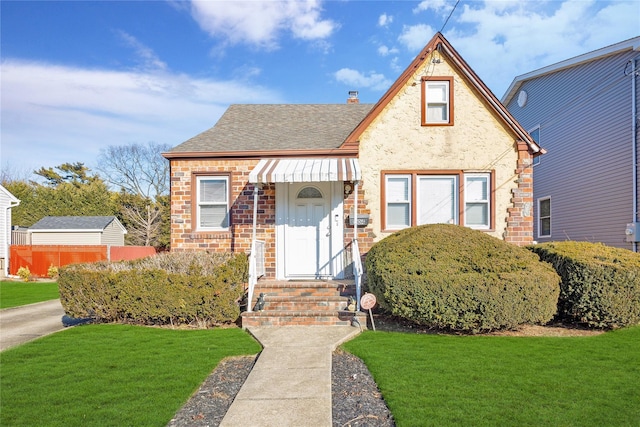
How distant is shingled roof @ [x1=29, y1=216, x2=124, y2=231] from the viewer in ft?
88.9

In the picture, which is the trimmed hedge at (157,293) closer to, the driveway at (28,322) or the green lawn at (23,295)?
the driveway at (28,322)

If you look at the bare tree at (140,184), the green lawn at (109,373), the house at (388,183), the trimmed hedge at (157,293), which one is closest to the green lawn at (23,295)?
the trimmed hedge at (157,293)

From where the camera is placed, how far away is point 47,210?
111 ft

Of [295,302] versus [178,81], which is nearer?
[295,302]

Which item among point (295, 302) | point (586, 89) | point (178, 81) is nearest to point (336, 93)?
point (178, 81)

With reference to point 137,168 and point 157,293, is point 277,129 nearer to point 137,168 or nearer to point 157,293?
point 157,293

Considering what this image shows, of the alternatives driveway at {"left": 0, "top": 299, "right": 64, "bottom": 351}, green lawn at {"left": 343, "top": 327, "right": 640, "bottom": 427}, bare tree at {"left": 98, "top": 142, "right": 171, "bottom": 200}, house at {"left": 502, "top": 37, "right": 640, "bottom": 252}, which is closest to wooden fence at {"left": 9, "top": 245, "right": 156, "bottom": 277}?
driveway at {"left": 0, "top": 299, "right": 64, "bottom": 351}

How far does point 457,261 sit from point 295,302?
3.41 metres

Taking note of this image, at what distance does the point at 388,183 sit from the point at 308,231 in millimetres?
2459

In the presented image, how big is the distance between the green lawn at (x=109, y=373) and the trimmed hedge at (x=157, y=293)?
14.9 inches

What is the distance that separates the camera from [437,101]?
10922 mm

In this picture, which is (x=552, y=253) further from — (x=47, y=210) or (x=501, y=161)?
(x=47, y=210)

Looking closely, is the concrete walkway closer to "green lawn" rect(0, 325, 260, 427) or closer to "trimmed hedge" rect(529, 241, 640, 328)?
"green lawn" rect(0, 325, 260, 427)

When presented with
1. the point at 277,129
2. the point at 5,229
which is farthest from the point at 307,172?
the point at 5,229
